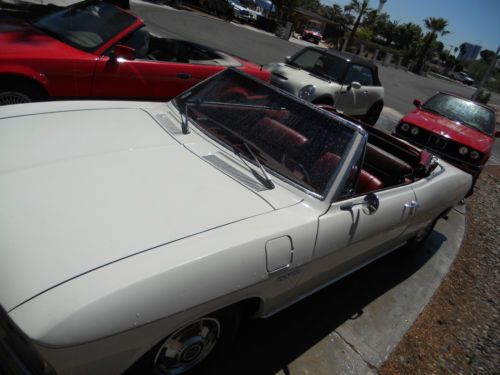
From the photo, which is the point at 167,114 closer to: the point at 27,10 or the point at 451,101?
the point at 451,101

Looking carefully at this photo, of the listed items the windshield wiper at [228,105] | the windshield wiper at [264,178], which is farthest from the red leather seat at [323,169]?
the windshield wiper at [228,105]

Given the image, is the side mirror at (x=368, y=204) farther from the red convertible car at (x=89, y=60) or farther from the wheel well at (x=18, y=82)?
the wheel well at (x=18, y=82)

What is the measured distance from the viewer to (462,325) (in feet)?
11.4

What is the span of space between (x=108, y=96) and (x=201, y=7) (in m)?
24.0

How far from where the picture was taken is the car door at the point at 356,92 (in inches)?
293

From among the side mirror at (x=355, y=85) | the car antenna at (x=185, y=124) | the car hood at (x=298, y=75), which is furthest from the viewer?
the side mirror at (x=355, y=85)

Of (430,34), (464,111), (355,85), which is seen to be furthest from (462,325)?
(430,34)

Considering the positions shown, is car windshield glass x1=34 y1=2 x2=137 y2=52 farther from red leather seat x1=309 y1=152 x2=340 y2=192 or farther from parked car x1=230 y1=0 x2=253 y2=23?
parked car x1=230 y1=0 x2=253 y2=23

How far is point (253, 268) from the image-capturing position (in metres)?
1.83

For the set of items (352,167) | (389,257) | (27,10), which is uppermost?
(352,167)

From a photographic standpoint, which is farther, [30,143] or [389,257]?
[389,257]

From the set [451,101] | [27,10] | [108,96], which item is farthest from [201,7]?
[108,96]

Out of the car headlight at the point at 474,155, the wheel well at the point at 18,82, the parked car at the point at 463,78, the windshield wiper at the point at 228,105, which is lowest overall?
the wheel well at the point at 18,82

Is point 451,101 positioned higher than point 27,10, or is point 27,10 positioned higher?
point 451,101
